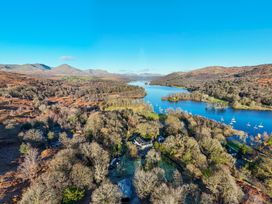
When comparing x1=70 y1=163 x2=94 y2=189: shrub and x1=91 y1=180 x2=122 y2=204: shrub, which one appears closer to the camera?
x1=91 y1=180 x2=122 y2=204: shrub

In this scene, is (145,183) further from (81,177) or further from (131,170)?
(131,170)

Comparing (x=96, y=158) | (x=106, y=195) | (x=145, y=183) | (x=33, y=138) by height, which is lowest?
(x=33, y=138)

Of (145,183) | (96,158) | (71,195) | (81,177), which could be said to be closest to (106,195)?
(71,195)

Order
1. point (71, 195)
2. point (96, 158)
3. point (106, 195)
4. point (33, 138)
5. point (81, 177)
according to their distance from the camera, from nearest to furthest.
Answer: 1. point (106, 195)
2. point (71, 195)
3. point (81, 177)
4. point (96, 158)
5. point (33, 138)

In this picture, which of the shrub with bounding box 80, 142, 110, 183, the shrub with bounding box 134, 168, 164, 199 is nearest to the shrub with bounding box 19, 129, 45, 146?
the shrub with bounding box 80, 142, 110, 183

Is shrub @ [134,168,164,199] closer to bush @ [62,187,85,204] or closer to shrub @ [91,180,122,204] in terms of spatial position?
shrub @ [91,180,122,204]

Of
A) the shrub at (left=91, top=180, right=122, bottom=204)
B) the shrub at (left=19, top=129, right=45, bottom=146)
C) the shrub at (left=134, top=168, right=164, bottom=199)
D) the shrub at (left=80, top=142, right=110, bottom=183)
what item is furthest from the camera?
the shrub at (left=19, top=129, right=45, bottom=146)

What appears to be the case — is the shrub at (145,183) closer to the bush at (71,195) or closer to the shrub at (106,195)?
the shrub at (106,195)

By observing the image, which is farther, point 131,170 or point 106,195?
point 131,170

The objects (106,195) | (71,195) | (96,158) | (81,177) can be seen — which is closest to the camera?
(106,195)

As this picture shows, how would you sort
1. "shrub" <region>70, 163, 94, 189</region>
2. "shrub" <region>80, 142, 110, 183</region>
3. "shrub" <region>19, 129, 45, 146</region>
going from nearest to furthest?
"shrub" <region>70, 163, 94, 189</region> → "shrub" <region>80, 142, 110, 183</region> → "shrub" <region>19, 129, 45, 146</region>

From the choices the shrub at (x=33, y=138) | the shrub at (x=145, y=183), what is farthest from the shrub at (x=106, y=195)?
the shrub at (x=33, y=138)

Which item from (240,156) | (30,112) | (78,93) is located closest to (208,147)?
(240,156)
